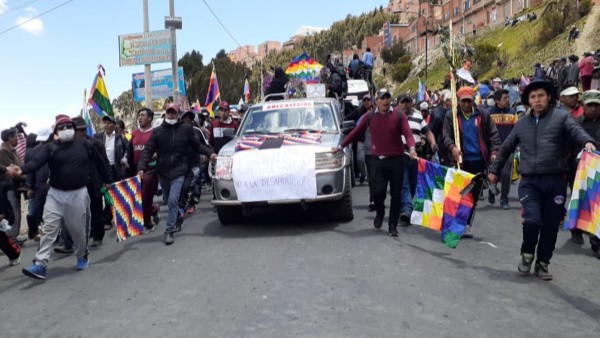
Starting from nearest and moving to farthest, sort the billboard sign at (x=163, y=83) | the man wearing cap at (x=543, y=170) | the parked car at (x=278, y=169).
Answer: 1. the man wearing cap at (x=543, y=170)
2. the parked car at (x=278, y=169)
3. the billboard sign at (x=163, y=83)

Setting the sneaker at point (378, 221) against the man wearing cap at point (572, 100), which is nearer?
the man wearing cap at point (572, 100)

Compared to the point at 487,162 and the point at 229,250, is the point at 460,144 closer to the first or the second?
the point at 487,162

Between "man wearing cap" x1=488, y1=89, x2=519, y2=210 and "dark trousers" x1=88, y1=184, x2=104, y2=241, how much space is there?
662 centimetres

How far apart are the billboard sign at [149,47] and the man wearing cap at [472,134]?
18.2 metres

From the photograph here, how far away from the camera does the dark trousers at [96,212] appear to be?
866 cm

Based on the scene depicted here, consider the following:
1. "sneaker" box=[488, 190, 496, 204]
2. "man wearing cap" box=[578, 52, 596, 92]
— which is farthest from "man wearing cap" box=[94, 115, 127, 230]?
"man wearing cap" box=[578, 52, 596, 92]

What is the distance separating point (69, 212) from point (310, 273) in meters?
3.06

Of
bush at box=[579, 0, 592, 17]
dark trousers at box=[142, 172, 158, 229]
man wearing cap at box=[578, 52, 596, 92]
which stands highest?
bush at box=[579, 0, 592, 17]

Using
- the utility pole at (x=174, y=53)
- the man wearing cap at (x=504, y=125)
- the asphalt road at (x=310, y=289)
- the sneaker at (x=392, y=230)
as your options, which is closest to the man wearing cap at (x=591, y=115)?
the asphalt road at (x=310, y=289)

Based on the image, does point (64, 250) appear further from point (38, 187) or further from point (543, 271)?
point (543, 271)

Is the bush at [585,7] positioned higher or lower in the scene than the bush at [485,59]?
higher

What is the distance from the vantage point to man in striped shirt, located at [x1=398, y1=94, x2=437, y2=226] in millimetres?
9078

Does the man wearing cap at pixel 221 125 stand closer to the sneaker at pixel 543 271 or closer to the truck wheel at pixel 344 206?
the truck wheel at pixel 344 206

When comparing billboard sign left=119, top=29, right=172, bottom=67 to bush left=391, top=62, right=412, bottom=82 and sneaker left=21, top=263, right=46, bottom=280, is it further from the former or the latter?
bush left=391, top=62, right=412, bottom=82
